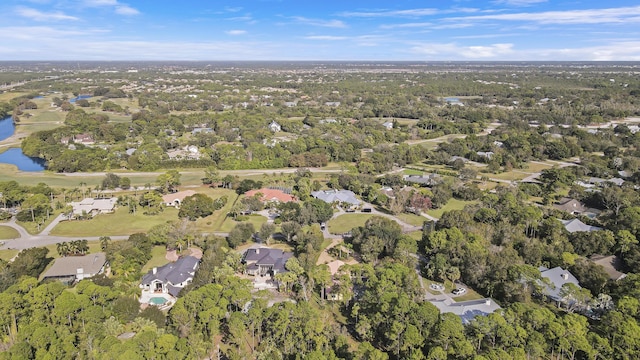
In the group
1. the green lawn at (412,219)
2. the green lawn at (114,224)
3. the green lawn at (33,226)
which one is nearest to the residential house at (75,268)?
the green lawn at (114,224)

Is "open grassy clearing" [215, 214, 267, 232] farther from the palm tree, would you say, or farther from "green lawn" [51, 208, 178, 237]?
the palm tree

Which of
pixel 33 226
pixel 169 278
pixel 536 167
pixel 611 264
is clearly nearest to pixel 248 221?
pixel 169 278

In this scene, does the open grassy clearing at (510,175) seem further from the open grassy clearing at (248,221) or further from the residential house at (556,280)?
the open grassy clearing at (248,221)

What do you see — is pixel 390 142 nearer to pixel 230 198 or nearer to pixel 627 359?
pixel 230 198

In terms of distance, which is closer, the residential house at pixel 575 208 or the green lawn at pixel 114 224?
the green lawn at pixel 114 224

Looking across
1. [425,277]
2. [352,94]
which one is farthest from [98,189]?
[352,94]

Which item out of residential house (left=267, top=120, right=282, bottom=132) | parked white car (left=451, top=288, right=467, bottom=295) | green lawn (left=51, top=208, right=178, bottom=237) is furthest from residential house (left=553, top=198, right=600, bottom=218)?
residential house (left=267, top=120, right=282, bottom=132)
